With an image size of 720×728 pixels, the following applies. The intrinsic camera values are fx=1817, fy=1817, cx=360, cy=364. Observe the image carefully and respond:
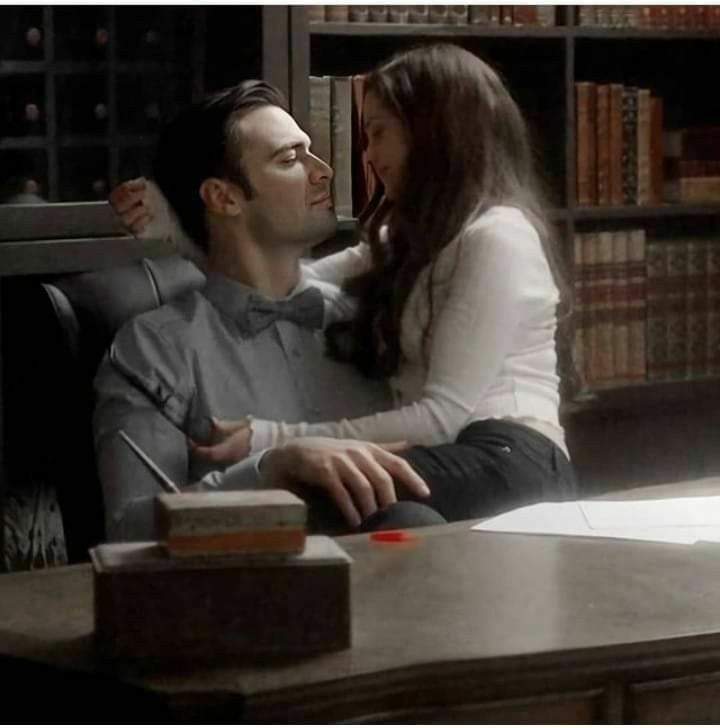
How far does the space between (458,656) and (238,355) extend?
3.37 ft

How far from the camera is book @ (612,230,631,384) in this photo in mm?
3365

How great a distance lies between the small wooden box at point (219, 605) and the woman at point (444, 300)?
97 centimetres

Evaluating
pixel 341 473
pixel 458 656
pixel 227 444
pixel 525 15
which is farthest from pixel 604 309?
pixel 458 656

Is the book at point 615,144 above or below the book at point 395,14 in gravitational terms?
below

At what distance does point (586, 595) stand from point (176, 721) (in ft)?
1.73

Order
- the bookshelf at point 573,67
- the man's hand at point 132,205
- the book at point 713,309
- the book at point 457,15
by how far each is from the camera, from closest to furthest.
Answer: the man's hand at point 132,205 < the bookshelf at point 573,67 < the book at point 457,15 < the book at point 713,309

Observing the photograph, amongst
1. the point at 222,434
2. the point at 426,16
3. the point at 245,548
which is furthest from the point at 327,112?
the point at 245,548

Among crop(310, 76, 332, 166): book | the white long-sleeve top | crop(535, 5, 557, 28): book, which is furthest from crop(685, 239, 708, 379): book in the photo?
crop(310, 76, 332, 166): book

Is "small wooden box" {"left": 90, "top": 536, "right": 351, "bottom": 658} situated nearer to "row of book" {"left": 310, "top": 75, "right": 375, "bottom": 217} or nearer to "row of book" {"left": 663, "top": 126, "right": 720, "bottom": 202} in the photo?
"row of book" {"left": 310, "top": 75, "right": 375, "bottom": 217}

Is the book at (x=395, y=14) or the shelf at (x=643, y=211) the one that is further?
the shelf at (x=643, y=211)

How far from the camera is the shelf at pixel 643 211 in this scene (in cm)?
329

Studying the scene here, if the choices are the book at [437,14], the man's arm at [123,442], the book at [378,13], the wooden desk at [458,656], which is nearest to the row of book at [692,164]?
the book at [437,14]

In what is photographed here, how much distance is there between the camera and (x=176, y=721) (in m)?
1.63

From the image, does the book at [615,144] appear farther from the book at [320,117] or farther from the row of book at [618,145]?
the book at [320,117]
